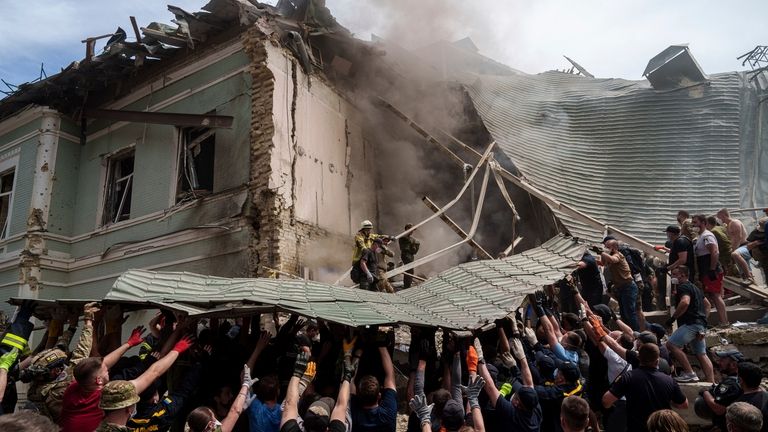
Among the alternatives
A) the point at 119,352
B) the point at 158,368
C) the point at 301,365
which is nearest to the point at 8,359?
the point at 119,352

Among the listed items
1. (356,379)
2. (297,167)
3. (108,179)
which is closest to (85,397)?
(356,379)

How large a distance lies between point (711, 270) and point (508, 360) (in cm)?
396

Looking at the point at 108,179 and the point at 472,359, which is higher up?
the point at 108,179

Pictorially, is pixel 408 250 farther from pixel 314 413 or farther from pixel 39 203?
pixel 39 203

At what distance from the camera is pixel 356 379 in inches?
160

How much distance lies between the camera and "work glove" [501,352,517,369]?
4.17 meters

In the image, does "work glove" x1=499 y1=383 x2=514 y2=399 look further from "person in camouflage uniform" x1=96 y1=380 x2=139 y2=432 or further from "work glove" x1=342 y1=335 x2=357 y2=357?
"person in camouflage uniform" x1=96 y1=380 x2=139 y2=432

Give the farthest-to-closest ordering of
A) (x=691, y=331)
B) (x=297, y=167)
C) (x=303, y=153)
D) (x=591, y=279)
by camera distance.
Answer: (x=303, y=153) < (x=297, y=167) < (x=591, y=279) < (x=691, y=331)

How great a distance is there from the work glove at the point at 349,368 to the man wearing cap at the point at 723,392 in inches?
112

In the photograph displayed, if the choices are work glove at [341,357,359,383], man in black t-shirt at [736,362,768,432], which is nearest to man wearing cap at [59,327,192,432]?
work glove at [341,357,359,383]

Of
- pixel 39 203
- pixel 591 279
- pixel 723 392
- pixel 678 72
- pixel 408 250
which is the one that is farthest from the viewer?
pixel 678 72

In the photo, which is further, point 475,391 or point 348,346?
point 348,346

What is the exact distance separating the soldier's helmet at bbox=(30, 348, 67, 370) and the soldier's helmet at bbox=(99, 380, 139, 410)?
4.98 ft

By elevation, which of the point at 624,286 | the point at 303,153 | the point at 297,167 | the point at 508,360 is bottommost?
the point at 508,360
